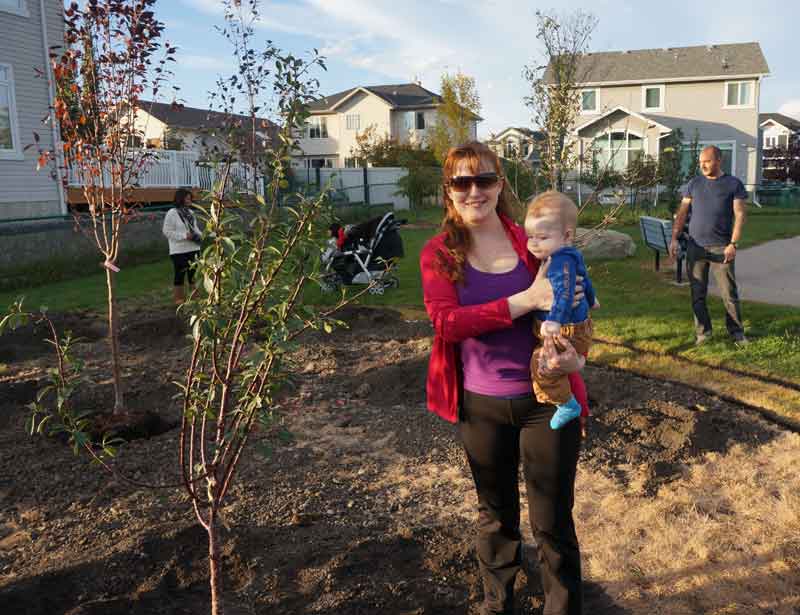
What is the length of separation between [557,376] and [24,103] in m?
17.3

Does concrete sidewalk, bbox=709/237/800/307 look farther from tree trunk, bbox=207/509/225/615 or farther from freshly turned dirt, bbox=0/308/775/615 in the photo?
tree trunk, bbox=207/509/225/615

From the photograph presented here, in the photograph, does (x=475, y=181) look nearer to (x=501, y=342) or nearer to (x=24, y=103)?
(x=501, y=342)

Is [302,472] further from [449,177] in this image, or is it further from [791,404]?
[791,404]

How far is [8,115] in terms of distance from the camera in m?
16.1

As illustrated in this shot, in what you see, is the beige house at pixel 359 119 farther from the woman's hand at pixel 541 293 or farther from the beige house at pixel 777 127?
the woman's hand at pixel 541 293

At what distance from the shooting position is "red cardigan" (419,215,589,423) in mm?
2633

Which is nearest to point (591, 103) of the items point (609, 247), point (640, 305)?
point (609, 247)

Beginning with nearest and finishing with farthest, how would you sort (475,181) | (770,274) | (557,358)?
(557,358), (475,181), (770,274)

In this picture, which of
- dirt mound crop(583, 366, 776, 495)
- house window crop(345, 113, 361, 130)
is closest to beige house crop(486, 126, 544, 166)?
dirt mound crop(583, 366, 776, 495)

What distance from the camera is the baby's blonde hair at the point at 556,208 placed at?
259cm

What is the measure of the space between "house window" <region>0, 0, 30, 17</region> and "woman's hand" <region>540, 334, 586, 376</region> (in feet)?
56.1

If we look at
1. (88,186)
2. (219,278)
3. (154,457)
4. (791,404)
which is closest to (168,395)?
(154,457)

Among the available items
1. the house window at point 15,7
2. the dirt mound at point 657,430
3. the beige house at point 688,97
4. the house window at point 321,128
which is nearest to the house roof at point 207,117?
the dirt mound at point 657,430

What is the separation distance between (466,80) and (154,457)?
124ft
